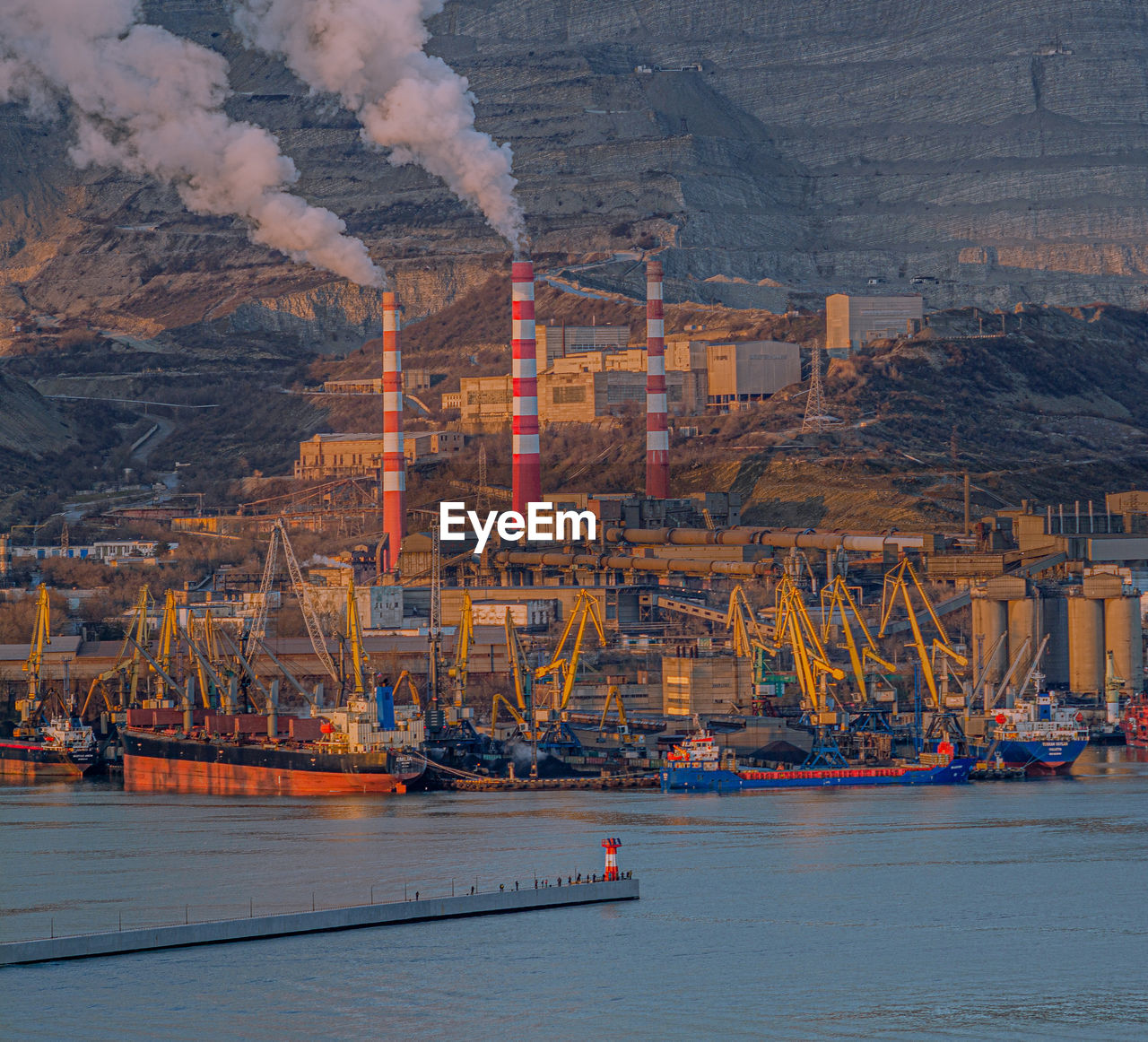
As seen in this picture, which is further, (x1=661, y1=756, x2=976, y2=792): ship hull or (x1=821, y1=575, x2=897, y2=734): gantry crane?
(x1=821, y1=575, x2=897, y2=734): gantry crane

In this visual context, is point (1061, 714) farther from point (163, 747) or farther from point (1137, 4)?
point (1137, 4)

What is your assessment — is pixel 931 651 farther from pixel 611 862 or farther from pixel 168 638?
pixel 611 862

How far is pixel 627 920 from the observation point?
3656 cm

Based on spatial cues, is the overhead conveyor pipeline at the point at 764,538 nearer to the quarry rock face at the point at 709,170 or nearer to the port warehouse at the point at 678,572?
the port warehouse at the point at 678,572

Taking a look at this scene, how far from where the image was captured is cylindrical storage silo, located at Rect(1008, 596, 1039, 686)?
6775 cm

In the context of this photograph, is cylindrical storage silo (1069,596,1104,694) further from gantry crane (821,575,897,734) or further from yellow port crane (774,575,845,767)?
yellow port crane (774,575,845,767)

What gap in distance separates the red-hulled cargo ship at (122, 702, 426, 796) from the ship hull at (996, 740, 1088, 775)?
13.0 meters

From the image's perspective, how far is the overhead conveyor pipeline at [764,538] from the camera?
2945 inches

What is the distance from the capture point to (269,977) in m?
32.6

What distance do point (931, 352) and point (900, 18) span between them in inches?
1609

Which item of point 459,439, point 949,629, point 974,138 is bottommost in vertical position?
point 949,629

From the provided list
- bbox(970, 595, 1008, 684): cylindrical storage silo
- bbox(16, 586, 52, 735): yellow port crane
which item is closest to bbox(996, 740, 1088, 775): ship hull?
bbox(970, 595, 1008, 684): cylindrical storage silo

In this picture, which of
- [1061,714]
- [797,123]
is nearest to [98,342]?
[797,123]
